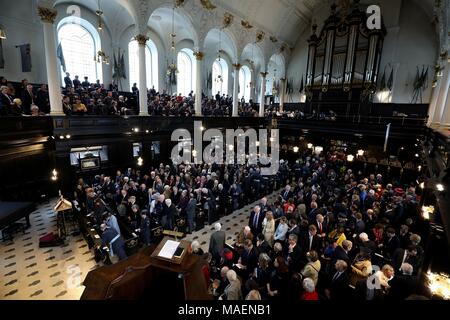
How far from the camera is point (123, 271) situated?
8.76 feet

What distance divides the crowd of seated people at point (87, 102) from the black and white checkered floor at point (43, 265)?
13.5 ft

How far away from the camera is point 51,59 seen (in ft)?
29.7

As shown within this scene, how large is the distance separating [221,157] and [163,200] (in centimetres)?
798

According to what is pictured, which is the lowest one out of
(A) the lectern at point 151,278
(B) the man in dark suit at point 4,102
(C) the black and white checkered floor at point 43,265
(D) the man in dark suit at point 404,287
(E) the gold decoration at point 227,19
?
(C) the black and white checkered floor at point 43,265

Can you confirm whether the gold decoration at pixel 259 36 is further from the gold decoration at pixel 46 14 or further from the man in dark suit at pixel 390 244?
the man in dark suit at pixel 390 244

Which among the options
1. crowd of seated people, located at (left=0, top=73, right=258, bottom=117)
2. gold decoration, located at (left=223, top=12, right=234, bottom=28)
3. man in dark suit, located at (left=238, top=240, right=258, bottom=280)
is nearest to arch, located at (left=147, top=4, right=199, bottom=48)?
gold decoration, located at (left=223, top=12, right=234, bottom=28)

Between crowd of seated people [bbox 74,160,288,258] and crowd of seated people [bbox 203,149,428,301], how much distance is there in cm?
229

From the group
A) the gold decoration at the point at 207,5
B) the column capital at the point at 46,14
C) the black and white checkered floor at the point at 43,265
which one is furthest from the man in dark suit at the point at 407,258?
the gold decoration at the point at 207,5

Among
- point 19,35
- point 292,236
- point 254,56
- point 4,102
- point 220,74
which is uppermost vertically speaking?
point 254,56

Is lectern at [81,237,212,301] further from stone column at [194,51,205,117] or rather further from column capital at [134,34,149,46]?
stone column at [194,51,205,117]

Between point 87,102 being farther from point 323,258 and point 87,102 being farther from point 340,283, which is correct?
point 340,283

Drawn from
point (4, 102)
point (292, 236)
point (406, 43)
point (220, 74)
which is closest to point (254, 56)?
point (220, 74)

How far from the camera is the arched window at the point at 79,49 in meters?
13.8

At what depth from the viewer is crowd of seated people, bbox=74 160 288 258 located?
700 cm
